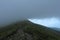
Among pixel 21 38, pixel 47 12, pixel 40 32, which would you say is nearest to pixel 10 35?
pixel 21 38

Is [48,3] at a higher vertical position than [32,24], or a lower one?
higher

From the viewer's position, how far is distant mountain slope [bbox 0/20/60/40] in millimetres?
841

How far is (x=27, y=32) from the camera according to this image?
866 millimetres

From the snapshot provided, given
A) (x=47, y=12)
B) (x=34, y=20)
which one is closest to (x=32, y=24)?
(x=34, y=20)

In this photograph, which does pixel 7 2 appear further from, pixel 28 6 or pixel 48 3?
pixel 48 3

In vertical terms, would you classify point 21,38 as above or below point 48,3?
below

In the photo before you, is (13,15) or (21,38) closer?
(21,38)

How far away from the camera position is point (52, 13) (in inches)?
39.7

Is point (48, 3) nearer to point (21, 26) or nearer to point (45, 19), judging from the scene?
point (45, 19)

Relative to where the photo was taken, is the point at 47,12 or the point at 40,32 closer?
the point at 40,32

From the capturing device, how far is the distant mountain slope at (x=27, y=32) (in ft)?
2.76

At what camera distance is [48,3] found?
0.99 m

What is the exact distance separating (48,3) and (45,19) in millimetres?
109

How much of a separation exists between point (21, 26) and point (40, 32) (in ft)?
0.41
